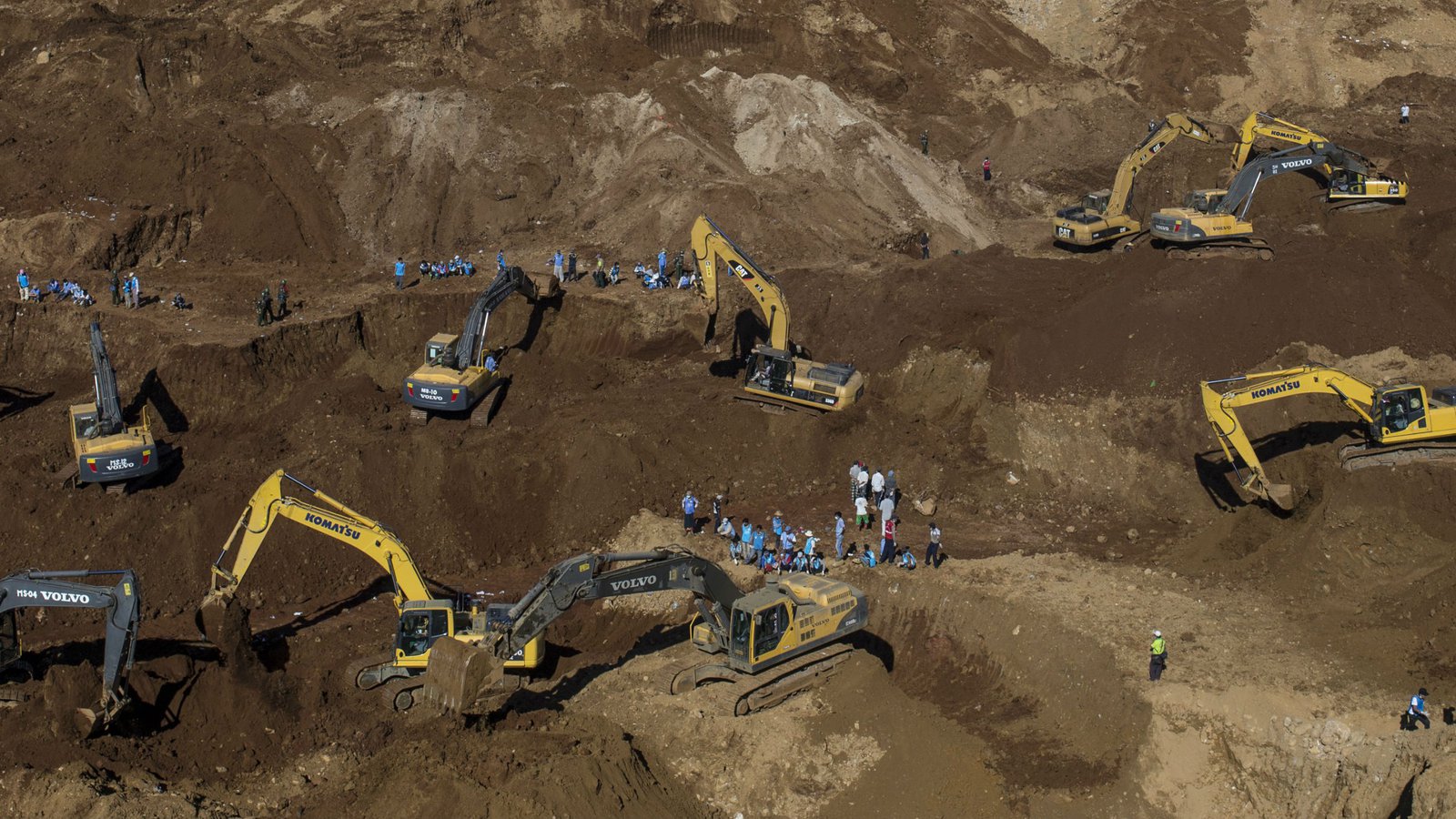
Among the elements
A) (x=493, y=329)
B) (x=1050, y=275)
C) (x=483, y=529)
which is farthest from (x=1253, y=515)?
(x=493, y=329)

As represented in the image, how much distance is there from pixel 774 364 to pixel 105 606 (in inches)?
641

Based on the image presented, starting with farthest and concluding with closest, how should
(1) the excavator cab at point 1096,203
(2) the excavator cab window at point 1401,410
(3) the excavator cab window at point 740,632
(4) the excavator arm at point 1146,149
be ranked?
(1) the excavator cab at point 1096,203 < (4) the excavator arm at point 1146,149 < (2) the excavator cab window at point 1401,410 < (3) the excavator cab window at point 740,632

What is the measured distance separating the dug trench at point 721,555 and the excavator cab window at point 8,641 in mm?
1098

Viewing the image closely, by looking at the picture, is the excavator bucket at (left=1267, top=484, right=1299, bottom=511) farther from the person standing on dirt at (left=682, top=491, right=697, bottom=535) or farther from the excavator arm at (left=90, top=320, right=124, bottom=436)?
the excavator arm at (left=90, top=320, right=124, bottom=436)

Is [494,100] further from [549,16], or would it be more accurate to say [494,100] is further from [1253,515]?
[1253,515]

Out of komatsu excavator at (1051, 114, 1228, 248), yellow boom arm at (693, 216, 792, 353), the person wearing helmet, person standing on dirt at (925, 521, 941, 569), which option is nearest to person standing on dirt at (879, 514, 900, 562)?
person standing on dirt at (925, 521, 941, 569)

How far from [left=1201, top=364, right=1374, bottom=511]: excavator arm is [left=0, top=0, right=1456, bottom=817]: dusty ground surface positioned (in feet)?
2.21

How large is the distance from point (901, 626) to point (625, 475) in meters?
7.99

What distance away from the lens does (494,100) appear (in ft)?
171

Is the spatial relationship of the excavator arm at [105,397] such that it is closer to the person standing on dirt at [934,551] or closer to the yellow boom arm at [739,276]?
the yellow boom arm at [739,276]

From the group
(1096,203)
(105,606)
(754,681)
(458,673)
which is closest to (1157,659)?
(754,681)

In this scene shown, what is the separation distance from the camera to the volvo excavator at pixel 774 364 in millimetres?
35438

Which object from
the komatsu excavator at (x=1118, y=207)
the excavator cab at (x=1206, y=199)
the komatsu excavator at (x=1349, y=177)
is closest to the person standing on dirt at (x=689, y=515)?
the excavator cab at (x=1206, y=199)

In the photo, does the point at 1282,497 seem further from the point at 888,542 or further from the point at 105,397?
the point at 105,397
